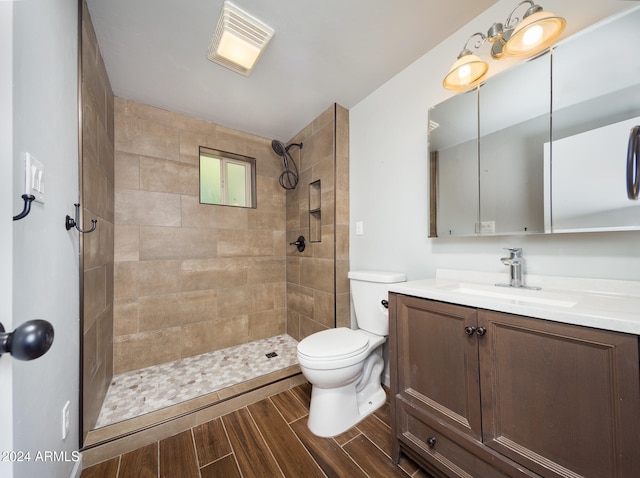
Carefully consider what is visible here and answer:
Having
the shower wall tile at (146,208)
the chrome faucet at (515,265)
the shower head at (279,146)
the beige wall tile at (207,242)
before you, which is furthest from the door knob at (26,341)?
the shower head at (279,146)

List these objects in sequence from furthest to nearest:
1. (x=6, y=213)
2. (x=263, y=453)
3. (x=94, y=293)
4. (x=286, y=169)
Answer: (x=286, y=169), (x=94, y=293), (x=263, y=453), (x=6, y=213)

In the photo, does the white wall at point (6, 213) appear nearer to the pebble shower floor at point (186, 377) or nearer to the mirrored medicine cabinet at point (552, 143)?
the pebble shower floor at point (186, 377)

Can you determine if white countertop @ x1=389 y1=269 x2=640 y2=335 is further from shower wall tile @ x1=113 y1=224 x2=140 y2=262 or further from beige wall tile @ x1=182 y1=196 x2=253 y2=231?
shower wall tile @ x1=113 y1=224 x2=140 y2=262

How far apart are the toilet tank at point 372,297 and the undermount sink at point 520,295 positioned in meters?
0.45

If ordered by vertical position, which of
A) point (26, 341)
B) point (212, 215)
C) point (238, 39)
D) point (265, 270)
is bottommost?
point (265, 270)

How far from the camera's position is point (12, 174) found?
0.55 metres

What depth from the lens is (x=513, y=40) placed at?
3.29 feet

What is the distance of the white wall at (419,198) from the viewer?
92cm

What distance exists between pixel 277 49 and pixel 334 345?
1810 mm

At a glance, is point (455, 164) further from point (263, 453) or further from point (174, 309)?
point (174, 309)

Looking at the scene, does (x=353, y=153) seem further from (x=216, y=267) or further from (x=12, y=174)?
(x=12, y=174)

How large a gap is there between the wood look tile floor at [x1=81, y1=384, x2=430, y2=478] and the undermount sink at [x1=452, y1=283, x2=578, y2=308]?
Result: 0.89 meters

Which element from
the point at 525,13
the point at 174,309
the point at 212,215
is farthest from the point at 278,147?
the point at 525,13

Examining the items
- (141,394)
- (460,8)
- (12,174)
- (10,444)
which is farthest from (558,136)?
(141,394)
